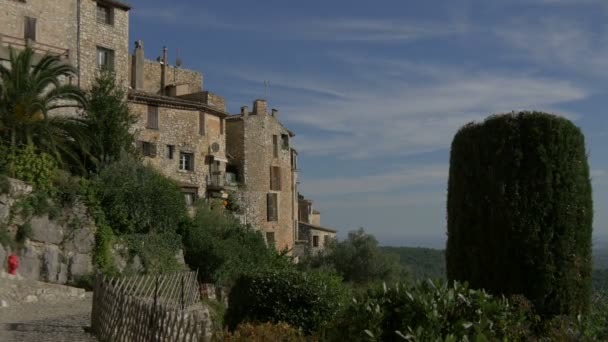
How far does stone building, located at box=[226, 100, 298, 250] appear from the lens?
4375 centimetres

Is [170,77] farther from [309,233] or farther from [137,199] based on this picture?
[137,199]

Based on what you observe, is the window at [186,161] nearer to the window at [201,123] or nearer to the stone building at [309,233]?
the window at [201,123]

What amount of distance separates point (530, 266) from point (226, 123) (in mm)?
34771

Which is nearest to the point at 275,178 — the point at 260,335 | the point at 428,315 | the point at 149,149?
the point at 149,149

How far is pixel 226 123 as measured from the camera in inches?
1747

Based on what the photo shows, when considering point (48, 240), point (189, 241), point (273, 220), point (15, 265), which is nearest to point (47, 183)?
point (48, 240)

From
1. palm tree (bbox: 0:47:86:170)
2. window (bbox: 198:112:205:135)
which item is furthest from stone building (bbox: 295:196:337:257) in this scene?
palm tree (bbox: 0:47:86:170)

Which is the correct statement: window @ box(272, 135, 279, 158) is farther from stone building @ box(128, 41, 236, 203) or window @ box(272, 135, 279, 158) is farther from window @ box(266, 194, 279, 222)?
stone building @ box(128, 41, 236, 203)

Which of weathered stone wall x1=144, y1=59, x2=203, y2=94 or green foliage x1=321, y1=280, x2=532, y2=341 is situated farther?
weathered stone wall x1=144, y1=59, x2=203, y2=94

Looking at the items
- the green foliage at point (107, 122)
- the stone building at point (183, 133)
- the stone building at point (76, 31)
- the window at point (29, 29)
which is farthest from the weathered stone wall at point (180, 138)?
the green foliage at point (107, 122)

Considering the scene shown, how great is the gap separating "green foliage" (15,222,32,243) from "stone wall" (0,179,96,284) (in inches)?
2.7

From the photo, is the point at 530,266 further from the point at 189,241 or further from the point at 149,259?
the point at 189,241

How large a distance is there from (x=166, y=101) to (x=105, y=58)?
13.6 feet

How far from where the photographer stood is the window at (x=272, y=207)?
148 ft
